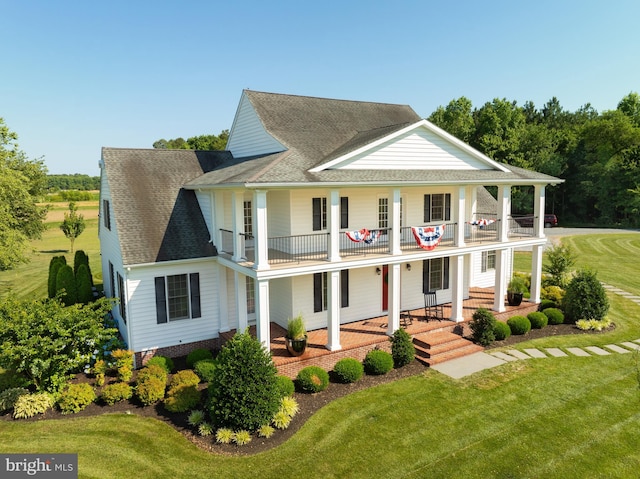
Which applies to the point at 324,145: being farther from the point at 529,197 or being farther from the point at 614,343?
the point at 529,197

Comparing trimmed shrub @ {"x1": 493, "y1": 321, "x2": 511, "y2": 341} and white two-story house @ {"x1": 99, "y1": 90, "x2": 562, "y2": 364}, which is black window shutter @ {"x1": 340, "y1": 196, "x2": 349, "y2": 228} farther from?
trimmed shrub @ {"x1": 493, "y1": 321, "x2": 511, "y2": 341}

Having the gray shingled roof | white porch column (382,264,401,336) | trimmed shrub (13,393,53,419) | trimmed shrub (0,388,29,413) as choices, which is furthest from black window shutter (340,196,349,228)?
trimmed shrub (0,388,29,413)

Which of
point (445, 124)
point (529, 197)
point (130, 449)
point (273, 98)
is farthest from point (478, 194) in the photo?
point (445, 124)

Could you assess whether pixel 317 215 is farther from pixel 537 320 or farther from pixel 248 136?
pixel 537 320

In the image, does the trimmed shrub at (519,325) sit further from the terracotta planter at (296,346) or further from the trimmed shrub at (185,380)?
the trimmed shrub at (185,380)

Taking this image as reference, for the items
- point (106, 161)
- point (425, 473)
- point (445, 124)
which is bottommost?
point (425, 473)

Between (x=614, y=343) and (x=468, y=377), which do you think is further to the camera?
(x=614, y=343)
